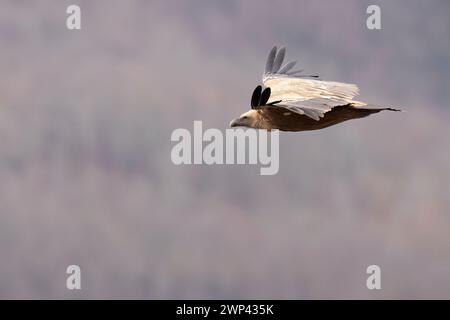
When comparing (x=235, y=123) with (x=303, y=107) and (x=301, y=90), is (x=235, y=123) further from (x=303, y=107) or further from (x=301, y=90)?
(x=303, y=107)

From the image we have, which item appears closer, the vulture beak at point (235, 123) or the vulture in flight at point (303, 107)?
the vulture in flight at point (303, 107)

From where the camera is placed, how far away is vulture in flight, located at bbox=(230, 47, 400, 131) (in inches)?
725

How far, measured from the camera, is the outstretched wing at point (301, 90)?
18.0m

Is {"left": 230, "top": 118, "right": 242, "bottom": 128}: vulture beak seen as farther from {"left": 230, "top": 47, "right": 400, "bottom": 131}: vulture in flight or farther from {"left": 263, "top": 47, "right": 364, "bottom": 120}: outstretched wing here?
{"left": 263, "top": 47, "right": 364, "bottom": 120}: outstretched wing

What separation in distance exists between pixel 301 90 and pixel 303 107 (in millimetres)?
3259

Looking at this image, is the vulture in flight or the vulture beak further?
the vulture beak

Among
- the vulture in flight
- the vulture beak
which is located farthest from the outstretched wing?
the vulture beak

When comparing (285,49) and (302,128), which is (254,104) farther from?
(285,49)

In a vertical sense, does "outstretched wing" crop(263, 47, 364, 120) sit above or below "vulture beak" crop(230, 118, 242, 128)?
above

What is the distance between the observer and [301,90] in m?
21.0

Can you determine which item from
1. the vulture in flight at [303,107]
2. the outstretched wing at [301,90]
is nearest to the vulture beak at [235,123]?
the vulture in flight at [303,107]

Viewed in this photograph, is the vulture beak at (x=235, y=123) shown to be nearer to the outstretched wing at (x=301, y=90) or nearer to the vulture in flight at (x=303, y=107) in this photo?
the vulture in flight at (x=303, y=107)

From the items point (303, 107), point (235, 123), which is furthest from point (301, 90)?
point (303, 107)

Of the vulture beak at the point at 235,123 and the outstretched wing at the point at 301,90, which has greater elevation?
the outstretched wing at the point at 301,90
